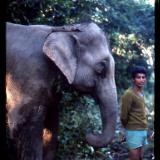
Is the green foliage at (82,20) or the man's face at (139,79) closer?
the man's face at (139,79)

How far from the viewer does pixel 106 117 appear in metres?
2.69

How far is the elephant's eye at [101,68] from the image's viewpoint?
2.79 metres

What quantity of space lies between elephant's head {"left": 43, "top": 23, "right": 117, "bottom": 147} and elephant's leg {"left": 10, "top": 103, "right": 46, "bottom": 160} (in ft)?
1.04

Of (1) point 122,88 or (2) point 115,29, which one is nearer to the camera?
(2) point 115,29

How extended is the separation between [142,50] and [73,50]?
2576mm

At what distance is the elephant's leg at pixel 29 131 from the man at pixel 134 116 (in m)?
0.58

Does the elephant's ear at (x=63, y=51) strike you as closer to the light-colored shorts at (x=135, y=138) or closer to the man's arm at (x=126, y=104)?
the man's arm at (x=126, y=104)

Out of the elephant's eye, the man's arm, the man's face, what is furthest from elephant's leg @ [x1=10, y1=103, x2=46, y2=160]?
the man's face

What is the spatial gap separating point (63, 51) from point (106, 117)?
55cm

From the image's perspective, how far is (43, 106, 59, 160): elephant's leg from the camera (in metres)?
3.07

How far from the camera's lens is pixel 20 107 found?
2.70 metres

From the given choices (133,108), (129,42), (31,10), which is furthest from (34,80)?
(129,42)

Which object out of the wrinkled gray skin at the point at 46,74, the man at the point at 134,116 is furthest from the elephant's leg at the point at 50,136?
the man at the point at 134,116

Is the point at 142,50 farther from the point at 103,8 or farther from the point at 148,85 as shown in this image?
the point at 148,85
